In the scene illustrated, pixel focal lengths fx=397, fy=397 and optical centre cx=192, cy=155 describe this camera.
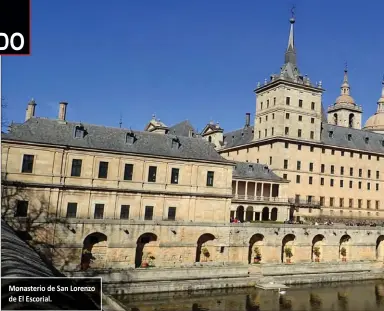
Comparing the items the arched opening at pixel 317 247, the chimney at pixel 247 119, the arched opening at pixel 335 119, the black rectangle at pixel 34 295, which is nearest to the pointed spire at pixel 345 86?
the arched opening at pixel 335 119

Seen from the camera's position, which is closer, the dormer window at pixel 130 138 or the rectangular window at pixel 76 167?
the rectangular window at pixel 76 167

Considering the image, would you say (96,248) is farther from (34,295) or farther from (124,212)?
(34,295)

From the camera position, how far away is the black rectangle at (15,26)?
4.28 m

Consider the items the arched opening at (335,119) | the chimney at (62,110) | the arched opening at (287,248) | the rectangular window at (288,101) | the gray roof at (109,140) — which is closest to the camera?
the gray roof at (109,140)

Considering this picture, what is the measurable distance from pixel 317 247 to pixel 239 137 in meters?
28.4

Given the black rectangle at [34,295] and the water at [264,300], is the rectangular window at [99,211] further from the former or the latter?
the black rectangle at [34,295]

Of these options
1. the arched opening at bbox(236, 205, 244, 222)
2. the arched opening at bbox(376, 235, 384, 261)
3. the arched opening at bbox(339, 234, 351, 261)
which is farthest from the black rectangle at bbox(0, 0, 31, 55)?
the arched opening at bbox(376, 235, 384, 261)

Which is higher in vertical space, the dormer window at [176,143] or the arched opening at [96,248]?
the dormer window at [176,143]

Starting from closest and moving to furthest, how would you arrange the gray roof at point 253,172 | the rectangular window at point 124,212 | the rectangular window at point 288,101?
the rectangular window at point 124,212
the gray roof at point 253,172
the rectangular window at point 288,101

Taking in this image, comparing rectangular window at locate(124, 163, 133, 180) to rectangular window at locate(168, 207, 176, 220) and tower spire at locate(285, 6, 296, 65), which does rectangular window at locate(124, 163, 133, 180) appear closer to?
rectangular window at locate(168, 207, 176, 220)

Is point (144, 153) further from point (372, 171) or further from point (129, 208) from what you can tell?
point (372, 171)

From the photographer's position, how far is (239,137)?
68.9 metres

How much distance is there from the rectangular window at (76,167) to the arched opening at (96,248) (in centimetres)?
614

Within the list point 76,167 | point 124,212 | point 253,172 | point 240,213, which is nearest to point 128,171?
point 124,212
